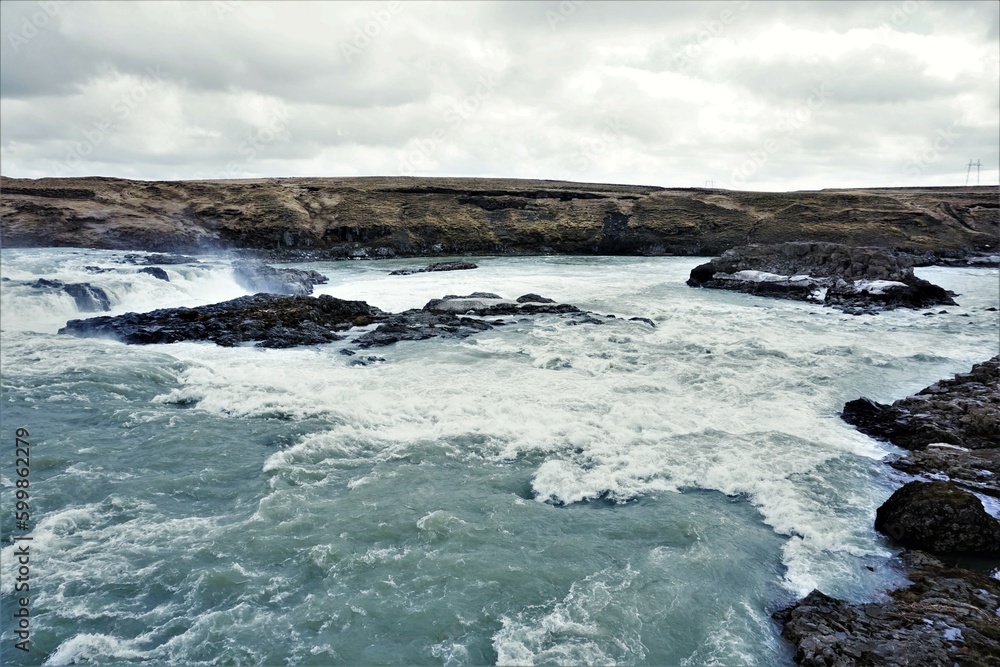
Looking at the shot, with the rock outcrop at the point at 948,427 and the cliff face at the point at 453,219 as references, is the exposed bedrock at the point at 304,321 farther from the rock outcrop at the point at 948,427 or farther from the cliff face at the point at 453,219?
the cliff face at the point at 453,219

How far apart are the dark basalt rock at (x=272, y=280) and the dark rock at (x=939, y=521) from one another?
24.1 metres

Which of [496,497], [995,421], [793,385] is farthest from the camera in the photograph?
[793,385]

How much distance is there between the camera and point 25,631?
626 centimetres

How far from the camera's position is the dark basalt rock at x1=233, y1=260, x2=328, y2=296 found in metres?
28.6

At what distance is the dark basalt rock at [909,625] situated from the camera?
5.79 metres

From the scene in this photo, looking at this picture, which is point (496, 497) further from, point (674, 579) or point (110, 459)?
point (110, 459)

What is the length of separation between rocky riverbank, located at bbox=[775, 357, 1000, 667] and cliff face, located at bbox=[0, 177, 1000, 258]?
143ft

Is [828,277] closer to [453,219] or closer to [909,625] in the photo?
[909,625]

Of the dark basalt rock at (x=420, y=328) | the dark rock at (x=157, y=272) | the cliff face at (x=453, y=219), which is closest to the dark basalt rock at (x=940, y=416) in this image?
the dark basalt rock at (x=420, y=328)

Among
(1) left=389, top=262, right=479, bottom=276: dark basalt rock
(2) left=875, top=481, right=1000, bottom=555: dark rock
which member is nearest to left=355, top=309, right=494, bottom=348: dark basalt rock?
(2) left=875, top=481, right=1000, bottom=555: dark rock

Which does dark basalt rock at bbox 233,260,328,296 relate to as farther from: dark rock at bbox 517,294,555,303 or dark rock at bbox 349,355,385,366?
Result: dark rock at bbox 349,355,385,366

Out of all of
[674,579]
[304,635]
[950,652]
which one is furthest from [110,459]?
[950,652]

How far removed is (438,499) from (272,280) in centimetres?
2310

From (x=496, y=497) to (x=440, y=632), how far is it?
2.99m
